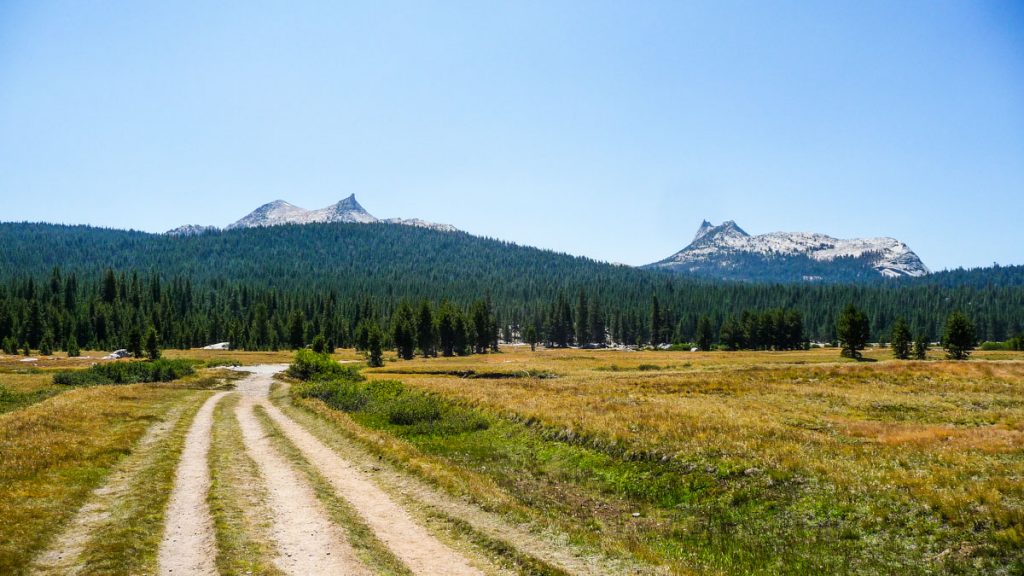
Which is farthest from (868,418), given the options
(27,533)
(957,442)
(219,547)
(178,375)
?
(178,375)

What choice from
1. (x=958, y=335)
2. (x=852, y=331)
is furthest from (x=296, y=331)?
(x=958, y=335)

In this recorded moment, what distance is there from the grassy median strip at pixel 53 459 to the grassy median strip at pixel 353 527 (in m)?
6.02

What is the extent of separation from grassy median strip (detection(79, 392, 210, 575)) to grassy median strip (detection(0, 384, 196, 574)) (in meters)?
1.01

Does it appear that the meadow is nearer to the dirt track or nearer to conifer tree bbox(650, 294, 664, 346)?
the dirt track

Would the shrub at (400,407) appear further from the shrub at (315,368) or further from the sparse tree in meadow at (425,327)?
the sparse tree in meadow at (425,327)

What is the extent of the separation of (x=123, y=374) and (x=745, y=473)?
196 feet

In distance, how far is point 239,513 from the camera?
13750 mm

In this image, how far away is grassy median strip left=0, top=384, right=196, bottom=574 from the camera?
11.5 m

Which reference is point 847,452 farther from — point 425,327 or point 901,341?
point 425,327

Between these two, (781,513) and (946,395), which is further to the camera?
(946,395)

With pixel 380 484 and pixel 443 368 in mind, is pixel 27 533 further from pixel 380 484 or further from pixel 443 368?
pixel 443 368

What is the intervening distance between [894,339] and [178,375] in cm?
10834

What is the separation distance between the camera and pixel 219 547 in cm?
1131

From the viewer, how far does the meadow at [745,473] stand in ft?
41.2
